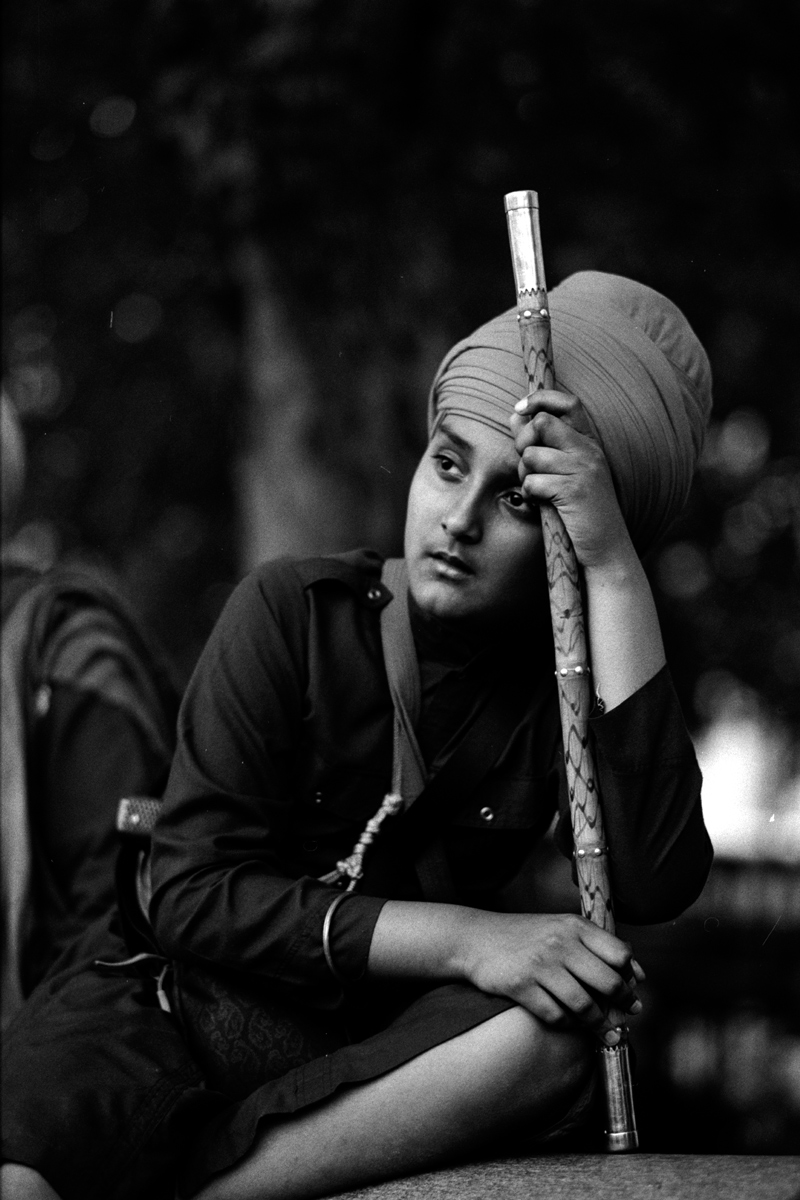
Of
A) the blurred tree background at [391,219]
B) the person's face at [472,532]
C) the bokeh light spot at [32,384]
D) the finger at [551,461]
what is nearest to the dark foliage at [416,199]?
the blurred tree background at [391,219]

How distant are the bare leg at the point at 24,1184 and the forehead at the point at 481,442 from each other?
44.6 inches

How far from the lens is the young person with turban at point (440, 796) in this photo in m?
2.01

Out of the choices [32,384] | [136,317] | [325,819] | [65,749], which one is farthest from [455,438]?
[32,384]

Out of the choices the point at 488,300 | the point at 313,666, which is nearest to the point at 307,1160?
the point at 313,666

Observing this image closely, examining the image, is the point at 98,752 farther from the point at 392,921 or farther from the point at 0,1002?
the point at 392,921

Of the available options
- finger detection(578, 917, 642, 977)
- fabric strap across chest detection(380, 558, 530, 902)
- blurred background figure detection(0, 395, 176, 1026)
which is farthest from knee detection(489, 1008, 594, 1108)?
blurred background figure detection(0, 395, 176, 1026)

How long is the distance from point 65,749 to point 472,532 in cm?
149

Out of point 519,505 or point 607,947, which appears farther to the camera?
point 519,505

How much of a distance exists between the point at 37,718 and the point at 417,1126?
5.19 ft

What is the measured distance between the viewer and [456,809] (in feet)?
7.54

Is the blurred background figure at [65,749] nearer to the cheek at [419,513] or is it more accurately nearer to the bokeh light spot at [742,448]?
the cheek at [419,513]

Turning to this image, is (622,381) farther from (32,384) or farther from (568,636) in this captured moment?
(32,384)

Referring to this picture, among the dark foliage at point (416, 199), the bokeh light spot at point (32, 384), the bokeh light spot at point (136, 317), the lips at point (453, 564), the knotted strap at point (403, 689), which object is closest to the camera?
the lips at point (453, 564)

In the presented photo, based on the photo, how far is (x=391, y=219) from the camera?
4.80m
